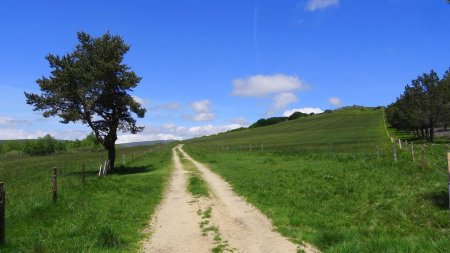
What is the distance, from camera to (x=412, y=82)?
79.4 m

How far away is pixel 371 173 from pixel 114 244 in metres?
19.7

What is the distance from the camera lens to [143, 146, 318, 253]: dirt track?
1119cm

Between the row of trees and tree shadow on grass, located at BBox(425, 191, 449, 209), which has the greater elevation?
the row of trees

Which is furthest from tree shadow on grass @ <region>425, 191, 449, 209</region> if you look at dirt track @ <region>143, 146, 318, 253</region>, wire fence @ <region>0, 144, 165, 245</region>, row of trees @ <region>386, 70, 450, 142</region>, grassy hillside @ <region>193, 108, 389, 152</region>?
row of trees @ <region>386, 70, 450, 142</region>

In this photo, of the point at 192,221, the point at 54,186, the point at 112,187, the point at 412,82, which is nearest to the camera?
the point at 192,221

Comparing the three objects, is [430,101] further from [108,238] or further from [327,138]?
[108,238]

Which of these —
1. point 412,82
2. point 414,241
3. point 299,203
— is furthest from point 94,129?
point 412,82

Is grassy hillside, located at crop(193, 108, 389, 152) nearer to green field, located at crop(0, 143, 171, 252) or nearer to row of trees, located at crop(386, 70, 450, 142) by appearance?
row of trees, located at crop(386, 70, 450, 142)

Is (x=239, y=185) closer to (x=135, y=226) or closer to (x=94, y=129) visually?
(x=135, y=226)

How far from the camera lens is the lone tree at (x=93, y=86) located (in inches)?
1501

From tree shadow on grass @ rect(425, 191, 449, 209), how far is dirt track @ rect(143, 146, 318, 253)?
6499 mm

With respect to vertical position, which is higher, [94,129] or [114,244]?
[94,129]

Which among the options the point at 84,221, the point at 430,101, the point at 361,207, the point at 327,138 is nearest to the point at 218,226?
the point at 84,221

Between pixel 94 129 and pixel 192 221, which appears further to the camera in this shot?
pixel 94 129
